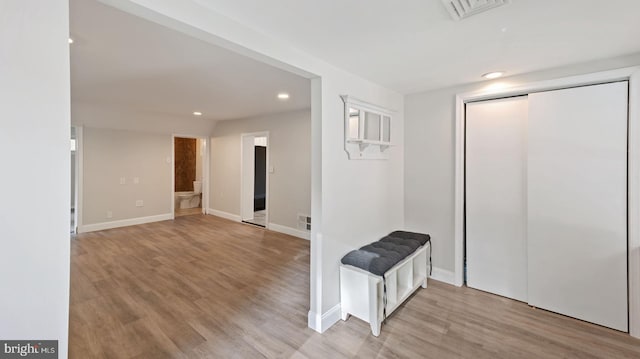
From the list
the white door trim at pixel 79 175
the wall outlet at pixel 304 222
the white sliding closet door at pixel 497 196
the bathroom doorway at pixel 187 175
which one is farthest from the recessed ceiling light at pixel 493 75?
the bathroom doorway at pixel 187 175

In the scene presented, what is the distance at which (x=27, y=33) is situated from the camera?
2.97 feet

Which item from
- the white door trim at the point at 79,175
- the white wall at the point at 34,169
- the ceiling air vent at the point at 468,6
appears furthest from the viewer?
the white door trim at the point at 79,175

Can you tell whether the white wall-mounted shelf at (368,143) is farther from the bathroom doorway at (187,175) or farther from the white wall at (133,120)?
the bathroom doorway at (187,175)

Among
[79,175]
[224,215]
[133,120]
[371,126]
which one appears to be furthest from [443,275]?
[79,175]

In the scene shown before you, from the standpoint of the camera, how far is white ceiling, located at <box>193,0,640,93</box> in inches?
57.1

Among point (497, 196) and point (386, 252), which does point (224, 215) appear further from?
point (497, 196)

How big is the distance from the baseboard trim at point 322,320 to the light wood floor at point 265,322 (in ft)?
0.18

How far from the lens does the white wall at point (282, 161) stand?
4812mm

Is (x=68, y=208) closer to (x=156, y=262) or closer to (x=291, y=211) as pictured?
(x=156, y=262)

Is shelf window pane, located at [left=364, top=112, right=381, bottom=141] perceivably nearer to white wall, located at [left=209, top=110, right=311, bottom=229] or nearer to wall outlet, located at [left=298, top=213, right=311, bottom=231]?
white wall, located at [left=209, top=110, right=311, bottom=229]

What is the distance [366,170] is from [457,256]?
146 centimetres

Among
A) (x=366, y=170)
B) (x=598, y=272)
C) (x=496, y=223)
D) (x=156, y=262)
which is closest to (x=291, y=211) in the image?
(x=156, y=262)

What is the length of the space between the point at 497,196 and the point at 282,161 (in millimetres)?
3556

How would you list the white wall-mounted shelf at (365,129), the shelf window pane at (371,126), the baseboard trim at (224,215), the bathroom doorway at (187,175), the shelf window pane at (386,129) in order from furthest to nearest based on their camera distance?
the bathroom doorway at (187,175)
the baseboard trim at (224,215)
the shelf window pane at (386,129)
the shelf window pane at (371,126)
the white wall-mounted shelf at (365,129)
